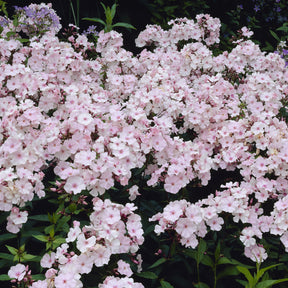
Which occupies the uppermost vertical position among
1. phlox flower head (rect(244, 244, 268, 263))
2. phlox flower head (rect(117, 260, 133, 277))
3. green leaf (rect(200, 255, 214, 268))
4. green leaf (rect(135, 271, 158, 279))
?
phlox flower head (rect(244, 244, 268, 263))

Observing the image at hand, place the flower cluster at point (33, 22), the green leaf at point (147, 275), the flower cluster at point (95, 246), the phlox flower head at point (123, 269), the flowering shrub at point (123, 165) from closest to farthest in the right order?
the flower cluster at point (95, 246)
the phlox flower head at point (123, 269)
the flowering shrub at point (123, 165)
the green leaf at point (147, 275)
the flower cluster at point (33, 22)

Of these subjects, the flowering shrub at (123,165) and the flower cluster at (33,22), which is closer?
the flowering shrub at (123,165)

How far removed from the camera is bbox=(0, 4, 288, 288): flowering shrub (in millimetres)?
2236

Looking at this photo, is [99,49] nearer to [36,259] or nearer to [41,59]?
[41,59]

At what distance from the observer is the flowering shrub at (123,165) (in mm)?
2236

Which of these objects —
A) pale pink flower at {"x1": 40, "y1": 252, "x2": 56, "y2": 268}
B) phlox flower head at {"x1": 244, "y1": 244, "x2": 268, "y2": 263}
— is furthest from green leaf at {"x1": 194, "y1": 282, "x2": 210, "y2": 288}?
pale pink flower at {"x1": 40, "y1": 252, "x2": 56, "y2": 268}

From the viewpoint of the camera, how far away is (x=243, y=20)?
832 cm

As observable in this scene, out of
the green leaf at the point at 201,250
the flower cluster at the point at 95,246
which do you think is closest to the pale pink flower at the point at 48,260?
the flower cluster at the point at 95,246

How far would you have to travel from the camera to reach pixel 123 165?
102 inches

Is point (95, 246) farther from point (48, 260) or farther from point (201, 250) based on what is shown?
point (201, 250)

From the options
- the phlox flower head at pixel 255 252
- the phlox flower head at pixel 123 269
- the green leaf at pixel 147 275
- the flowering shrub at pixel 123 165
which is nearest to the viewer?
the phlox flower head at pixel 123 269

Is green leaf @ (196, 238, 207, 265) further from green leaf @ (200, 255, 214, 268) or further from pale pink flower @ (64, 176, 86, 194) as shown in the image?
pale pink flower @ (64, 176, 86, 194)

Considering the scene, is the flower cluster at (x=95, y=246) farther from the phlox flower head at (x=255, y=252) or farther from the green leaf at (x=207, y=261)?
the phlox flower head at (x=255, y=252)

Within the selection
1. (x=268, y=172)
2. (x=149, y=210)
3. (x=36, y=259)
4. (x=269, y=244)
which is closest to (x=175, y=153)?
(x=149, y=210)
